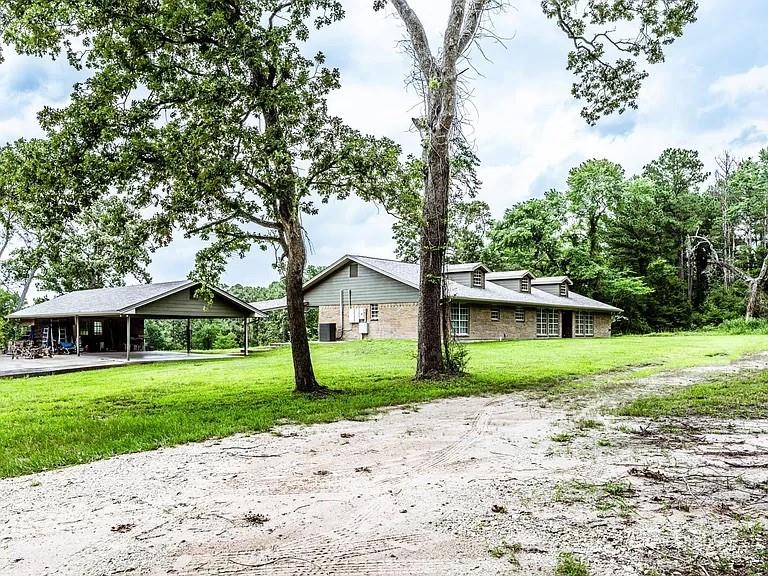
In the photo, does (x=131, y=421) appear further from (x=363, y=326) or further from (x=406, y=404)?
(x=363, y=326)

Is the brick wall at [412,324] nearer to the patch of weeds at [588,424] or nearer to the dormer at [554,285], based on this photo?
the dormer at [554,285]

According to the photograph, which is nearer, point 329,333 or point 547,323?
point 329,333

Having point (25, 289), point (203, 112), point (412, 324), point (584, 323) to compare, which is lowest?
point (584, 323)

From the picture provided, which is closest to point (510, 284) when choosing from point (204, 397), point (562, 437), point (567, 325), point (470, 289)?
point (470, 289)

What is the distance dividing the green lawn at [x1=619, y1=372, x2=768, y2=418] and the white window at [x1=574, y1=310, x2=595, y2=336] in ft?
87.6

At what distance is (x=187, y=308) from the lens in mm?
23406

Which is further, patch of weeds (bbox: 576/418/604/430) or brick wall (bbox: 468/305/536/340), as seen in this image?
brick wall (bbox: 468/305/536/340)

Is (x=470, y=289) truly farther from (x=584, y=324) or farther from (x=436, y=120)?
(x=436, y=120)

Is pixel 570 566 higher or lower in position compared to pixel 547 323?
lower

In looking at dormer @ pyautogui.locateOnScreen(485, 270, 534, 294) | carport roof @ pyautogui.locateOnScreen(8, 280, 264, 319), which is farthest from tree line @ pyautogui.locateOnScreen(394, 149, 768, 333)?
carport roof @ pyautogui.locateOnScreen(8, 280, 264, 319)

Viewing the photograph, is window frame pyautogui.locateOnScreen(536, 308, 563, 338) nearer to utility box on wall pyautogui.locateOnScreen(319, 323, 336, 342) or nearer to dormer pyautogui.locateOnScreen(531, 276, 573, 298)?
dormer pyautogui.locateOnScreen(531, 276, 573, 298)

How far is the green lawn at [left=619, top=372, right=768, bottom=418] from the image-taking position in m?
7.18

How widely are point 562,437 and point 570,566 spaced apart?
10.2ft

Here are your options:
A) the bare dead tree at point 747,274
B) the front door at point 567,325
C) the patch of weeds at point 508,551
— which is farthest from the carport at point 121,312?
the bare dead tree at point 747,274
